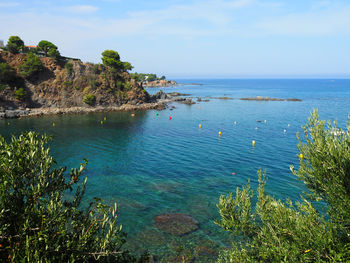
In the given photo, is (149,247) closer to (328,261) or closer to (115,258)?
(115,258)

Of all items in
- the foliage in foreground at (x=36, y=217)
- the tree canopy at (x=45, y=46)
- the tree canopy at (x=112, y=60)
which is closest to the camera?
the foliage in foreground at (x=36, y=217)

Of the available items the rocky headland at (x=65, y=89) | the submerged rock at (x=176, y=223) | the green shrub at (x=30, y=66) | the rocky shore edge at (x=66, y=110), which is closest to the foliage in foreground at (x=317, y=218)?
the submerged rock at (x=176, y=223)

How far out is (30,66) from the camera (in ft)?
308

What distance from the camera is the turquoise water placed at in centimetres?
2545

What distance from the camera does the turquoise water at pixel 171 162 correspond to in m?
25.5

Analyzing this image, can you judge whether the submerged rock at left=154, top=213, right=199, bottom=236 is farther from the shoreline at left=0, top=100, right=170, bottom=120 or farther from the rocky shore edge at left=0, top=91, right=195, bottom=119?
the rocky shore edge at left=0, top=91, right=195, bottom=119

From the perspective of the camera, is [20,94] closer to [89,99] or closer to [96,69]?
[89,99]

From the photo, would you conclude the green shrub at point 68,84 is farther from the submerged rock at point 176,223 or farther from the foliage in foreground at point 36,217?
the foliage in foreground at point 36,217

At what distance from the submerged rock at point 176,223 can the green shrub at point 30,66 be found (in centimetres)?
9177

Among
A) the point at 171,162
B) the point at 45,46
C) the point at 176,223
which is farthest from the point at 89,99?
the point at 176,223

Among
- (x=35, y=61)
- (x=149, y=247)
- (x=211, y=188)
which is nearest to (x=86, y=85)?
(x=35, y=61)

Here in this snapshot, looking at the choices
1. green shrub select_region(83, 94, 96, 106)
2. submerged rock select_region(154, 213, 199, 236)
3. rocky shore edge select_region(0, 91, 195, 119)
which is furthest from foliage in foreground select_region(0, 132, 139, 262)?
green shrub select_region(83, 94, 96, 106)

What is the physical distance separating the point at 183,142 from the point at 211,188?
2401 cm

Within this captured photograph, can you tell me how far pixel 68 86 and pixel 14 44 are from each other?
86.5 ft
